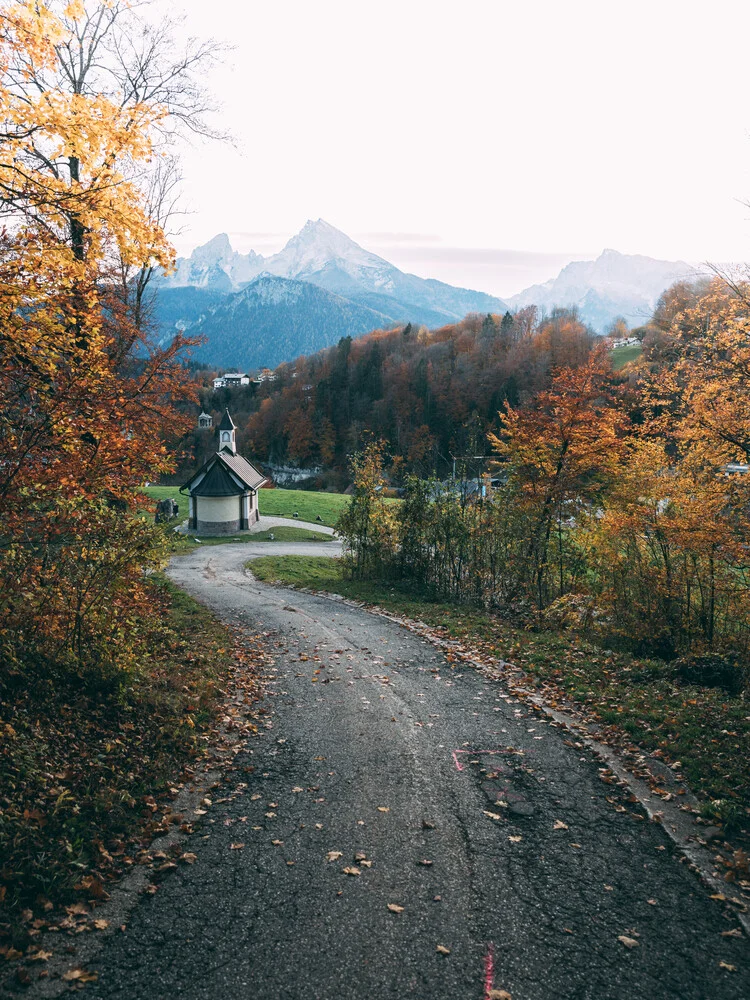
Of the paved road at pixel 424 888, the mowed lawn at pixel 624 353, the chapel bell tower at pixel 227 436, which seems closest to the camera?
the paved road at pixel 424 888

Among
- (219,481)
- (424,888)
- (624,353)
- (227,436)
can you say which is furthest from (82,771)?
(624,353)

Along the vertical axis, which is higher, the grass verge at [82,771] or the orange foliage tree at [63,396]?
the orange foliage tree at [63,396]

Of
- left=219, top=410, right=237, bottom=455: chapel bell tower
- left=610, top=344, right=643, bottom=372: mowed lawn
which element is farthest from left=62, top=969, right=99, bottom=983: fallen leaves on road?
left=610, top=344, right=643, bottom=372: mowed lawn

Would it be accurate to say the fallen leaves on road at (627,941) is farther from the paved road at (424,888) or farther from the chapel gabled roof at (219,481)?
the chapel gabled roof at (219,481)

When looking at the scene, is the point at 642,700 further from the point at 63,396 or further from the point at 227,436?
the point at 227,436

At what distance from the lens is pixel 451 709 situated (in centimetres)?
1024

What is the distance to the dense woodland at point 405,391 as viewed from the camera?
3932 inches

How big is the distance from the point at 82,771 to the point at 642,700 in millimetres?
8795

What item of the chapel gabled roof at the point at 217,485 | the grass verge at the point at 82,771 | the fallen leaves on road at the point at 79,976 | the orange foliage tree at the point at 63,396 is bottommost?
the fallen leaves on road at the point at 79,976

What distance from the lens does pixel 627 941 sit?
5.14 m

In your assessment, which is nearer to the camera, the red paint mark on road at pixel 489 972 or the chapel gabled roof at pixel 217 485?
the red paint mark on road at pixel 489 972

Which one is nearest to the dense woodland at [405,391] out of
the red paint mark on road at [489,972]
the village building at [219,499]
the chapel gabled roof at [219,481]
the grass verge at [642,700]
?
the chapel gabled roof at [219,481]

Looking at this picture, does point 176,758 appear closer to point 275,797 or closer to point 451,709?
point 275,797

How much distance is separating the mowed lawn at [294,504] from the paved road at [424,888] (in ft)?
118
